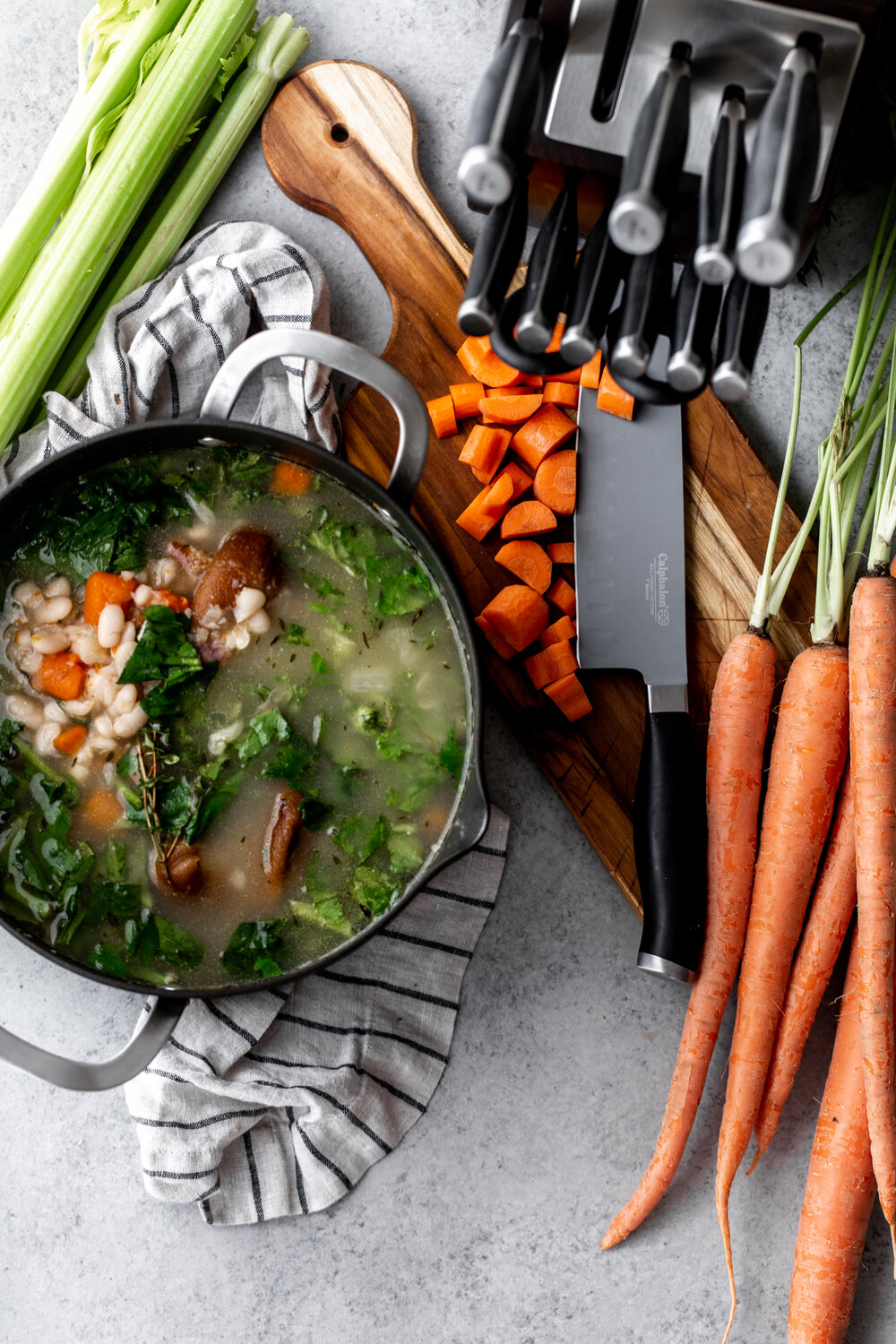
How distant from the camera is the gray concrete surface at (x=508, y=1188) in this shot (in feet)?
6.97

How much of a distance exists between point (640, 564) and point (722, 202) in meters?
0.85

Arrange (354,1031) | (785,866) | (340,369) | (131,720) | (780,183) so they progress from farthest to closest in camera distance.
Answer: (354,1031) < (785,866) < (131,720) < (340,369) < (780,183)

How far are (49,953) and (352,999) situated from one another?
2.10 ft

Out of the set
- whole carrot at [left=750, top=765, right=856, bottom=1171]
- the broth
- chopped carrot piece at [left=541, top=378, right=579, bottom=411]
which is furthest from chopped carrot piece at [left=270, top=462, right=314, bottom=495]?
whole carrot at [left=750, top=765, right=856, bottom=1171]

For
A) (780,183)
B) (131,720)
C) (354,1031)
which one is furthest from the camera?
(354,1031)

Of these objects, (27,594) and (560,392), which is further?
(560,392)

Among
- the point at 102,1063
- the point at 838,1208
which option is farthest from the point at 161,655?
the point at 838,1208

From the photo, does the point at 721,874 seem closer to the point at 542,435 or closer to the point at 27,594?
the point at 542,435

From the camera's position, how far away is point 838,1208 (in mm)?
2023

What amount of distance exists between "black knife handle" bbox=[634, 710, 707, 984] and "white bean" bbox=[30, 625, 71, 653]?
44.6 inches

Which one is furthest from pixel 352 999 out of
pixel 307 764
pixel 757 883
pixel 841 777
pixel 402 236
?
pixel 402 236

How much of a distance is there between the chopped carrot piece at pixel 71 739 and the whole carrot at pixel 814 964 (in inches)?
58.2

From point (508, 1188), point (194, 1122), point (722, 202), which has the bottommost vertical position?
point (508, 1188)

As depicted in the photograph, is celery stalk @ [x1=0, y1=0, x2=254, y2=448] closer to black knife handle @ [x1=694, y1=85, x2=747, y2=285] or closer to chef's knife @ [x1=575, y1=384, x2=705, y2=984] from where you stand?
chef's knife @ [x1=575, y1=384, x2=705, y2=984]
